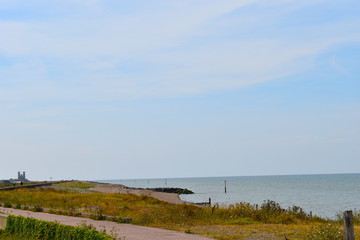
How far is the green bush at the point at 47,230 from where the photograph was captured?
16.5m

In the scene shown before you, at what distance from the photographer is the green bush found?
16469mm

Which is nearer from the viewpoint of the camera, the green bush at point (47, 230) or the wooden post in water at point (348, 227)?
the wooden post in water at point (348, 227)

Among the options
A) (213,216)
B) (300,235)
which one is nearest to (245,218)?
(213,216)

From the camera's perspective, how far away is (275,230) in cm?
2062

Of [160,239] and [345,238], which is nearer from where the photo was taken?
[345,238]

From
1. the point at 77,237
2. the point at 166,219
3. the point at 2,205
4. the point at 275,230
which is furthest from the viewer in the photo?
the point at 2,205

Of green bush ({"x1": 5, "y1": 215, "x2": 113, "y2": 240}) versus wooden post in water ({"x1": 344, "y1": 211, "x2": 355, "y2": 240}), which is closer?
wooden post in water ({"x1": 344, "y1": 211, "x2": 355, "y2": 240})

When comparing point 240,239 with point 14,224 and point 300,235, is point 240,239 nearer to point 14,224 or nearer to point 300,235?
point 300,235

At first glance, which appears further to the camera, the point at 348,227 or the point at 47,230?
the point at 47,230

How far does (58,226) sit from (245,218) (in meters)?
10.2

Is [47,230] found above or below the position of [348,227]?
below

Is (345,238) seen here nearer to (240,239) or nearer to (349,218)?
(349,218)

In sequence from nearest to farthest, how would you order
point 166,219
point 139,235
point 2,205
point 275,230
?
point 139,235
point 275,230
point 166,219
point 2,205

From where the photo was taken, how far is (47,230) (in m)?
18.8
